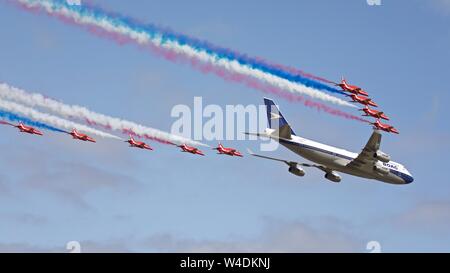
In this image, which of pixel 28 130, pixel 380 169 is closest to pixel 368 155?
pixel 380 169

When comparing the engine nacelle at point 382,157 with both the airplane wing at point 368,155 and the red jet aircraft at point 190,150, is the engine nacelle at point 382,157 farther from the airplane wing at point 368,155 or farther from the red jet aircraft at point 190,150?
the red jet aircraft at point 190,150

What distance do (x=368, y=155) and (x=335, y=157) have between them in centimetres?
393

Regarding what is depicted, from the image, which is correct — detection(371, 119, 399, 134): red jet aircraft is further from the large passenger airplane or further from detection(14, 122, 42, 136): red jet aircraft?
detection(14, 122, 42, 136): red jet aircraft

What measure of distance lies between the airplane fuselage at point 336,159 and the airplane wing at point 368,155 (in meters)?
0.67

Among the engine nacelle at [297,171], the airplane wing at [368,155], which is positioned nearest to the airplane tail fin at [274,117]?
the engine nacelle at [297,171]

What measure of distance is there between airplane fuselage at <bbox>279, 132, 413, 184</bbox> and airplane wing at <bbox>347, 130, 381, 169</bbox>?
673 millimetres

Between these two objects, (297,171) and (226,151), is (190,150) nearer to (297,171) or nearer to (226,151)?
(226,151)

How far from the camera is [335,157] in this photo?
351 feet

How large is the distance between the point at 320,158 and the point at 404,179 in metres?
11.9

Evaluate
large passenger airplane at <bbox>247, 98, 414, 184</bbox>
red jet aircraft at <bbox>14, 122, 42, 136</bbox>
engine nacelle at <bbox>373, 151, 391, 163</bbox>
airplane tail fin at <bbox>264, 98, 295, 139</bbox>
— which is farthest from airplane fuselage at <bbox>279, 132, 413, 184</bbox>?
red jet aircraft at <bbox>14, 122, 42, 136</bbox>

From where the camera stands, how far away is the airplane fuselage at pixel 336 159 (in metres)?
105
